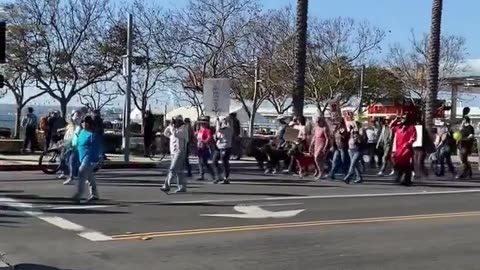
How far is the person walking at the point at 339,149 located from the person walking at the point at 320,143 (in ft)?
0.93

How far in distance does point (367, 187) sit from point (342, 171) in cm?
223

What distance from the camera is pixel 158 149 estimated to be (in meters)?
28.6

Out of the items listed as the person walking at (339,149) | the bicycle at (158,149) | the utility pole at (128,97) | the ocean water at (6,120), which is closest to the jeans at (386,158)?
the person walking at (339,149)

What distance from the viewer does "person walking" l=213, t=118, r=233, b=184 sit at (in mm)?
19344

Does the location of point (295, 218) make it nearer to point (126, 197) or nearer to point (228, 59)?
point (126, 197)

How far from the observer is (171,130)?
1717 centimetres

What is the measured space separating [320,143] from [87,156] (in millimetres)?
7573

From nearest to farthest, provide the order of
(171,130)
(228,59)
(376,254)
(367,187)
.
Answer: (376,254)
(171,130)
(367,187)
(228,59)

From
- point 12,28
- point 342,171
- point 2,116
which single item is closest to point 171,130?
point 342,171

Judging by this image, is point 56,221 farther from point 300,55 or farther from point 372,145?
point 300,55

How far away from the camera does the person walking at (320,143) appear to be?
20.8 m

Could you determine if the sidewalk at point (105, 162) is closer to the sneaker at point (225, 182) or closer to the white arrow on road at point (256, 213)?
the sneaker at point (225, 182)

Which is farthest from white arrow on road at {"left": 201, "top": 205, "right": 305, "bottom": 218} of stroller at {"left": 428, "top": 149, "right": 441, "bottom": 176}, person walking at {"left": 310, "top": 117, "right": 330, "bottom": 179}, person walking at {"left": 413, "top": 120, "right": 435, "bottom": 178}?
stroller at {"left": 428, "top": 149, "right": 441, "bottom": 176}

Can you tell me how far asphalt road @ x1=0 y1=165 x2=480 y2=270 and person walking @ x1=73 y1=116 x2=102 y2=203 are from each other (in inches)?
16.1
